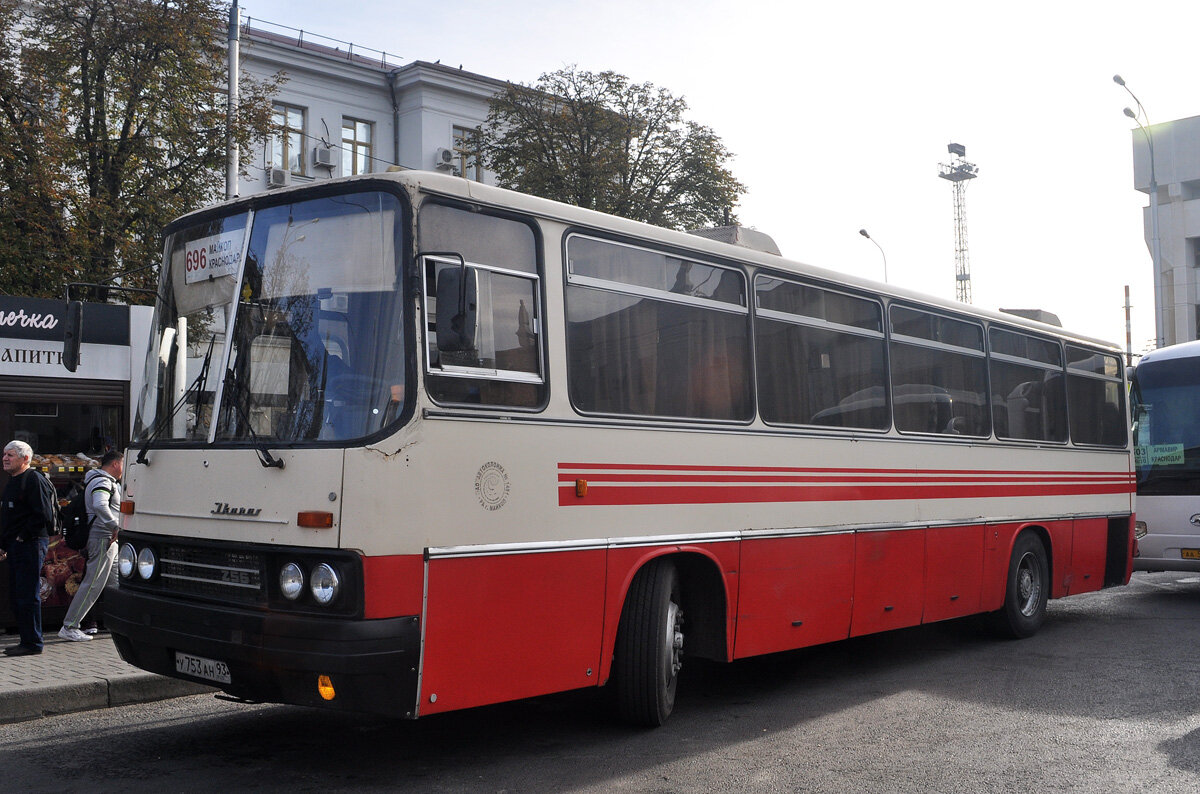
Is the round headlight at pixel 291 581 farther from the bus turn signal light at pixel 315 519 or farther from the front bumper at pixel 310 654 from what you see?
the bus turn signal light at pixel 315 519

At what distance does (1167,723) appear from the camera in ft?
25.6

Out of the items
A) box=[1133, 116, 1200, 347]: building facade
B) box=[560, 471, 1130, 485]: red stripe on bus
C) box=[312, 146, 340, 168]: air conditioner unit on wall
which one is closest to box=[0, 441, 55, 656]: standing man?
box=[560, 471, 1130, 485]: red stripe on bus

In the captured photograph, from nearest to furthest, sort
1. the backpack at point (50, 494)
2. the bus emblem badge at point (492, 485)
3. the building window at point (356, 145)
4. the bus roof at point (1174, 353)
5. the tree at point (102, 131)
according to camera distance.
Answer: the bus emblem badge at point (492, 485)
the backpack at point (50, 494)
the bus roof at point (1174, 353)
the tree at point (102, 131)
the building window at point (356, 145)

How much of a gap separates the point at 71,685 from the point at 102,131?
45.4 feet

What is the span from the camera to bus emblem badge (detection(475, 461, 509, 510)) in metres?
6.25

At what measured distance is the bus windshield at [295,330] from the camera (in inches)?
234

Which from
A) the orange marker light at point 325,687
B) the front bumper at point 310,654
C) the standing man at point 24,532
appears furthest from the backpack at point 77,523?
the orange marker light at point 325,687

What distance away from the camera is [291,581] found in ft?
19.2

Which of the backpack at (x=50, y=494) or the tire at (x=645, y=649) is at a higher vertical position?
the backpack at (x=50, y=494)

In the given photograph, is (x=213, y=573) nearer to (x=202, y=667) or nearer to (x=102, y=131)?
(x=202, y=667)

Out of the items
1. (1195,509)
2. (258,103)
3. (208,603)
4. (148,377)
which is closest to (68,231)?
(258,103)

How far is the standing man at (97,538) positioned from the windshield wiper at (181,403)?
427cm

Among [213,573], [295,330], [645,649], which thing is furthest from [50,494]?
[645,649]

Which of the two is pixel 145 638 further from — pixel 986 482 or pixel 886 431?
pixel 986 482
